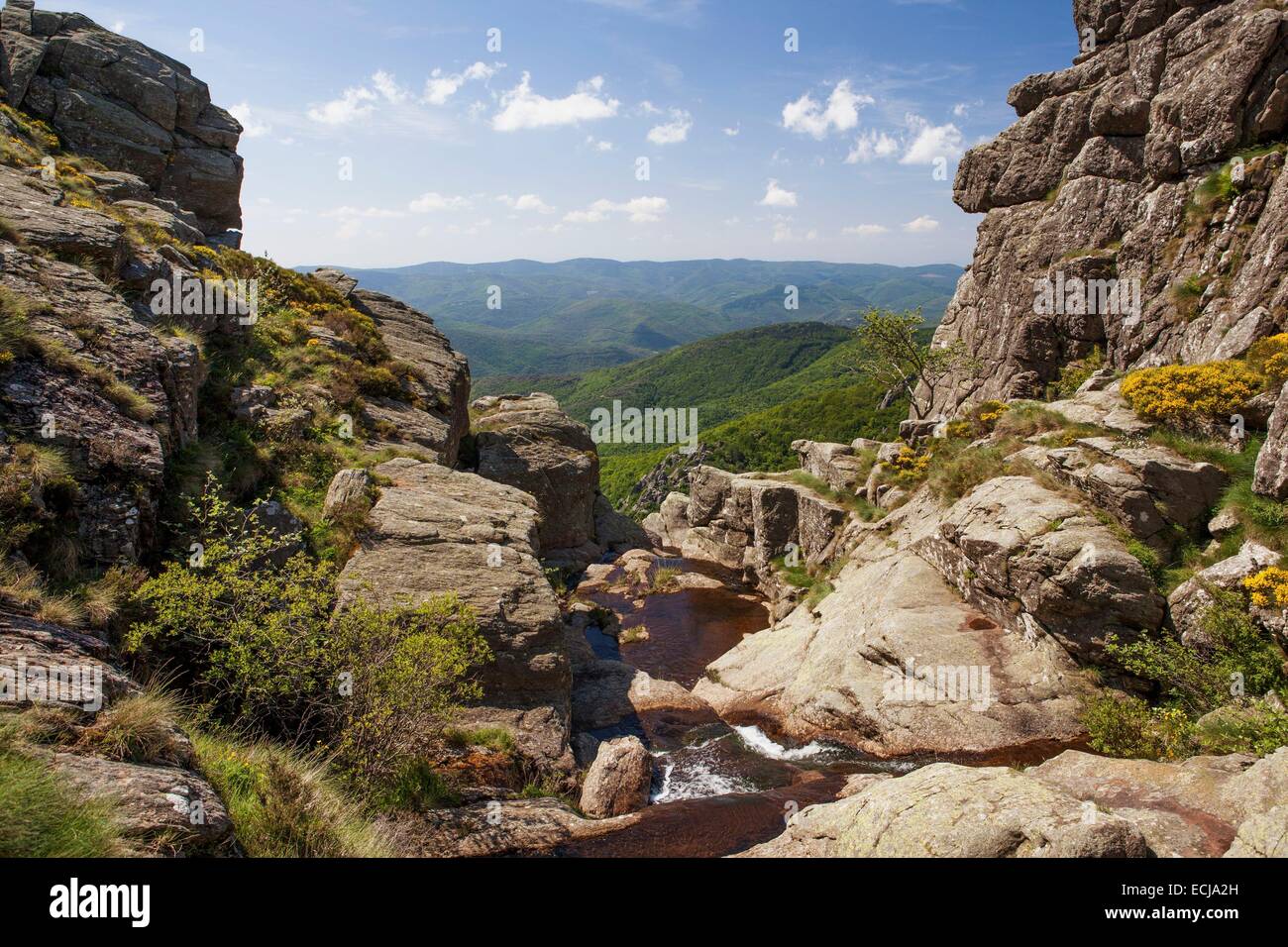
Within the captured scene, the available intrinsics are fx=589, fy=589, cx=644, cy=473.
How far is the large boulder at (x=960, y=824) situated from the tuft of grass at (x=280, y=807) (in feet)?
23.2

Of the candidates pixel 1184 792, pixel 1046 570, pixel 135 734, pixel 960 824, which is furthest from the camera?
pixel 1046 570

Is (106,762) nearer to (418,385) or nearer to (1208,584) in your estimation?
(1208,584)

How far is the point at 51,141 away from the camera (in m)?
30.8

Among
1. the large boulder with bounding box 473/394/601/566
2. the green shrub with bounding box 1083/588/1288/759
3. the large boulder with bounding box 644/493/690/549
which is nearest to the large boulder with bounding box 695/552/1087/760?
the green shrub with bounding box 1083/588/1288/759

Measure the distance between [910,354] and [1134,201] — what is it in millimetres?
14131

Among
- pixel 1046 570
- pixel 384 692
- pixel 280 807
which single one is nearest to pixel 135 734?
pixel 280 807

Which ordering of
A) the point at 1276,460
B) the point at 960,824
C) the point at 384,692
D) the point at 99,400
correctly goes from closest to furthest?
the point at 960,824 < the point at 384,692 < the point at 99,400 < the point at 1276,460

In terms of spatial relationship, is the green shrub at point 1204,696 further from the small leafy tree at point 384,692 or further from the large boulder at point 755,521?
the large boulder at point 755,521

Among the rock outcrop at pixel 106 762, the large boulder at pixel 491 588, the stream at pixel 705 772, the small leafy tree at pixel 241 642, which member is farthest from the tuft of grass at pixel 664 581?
the rock outcrop at pixel 106 762

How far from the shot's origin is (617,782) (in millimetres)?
15750
